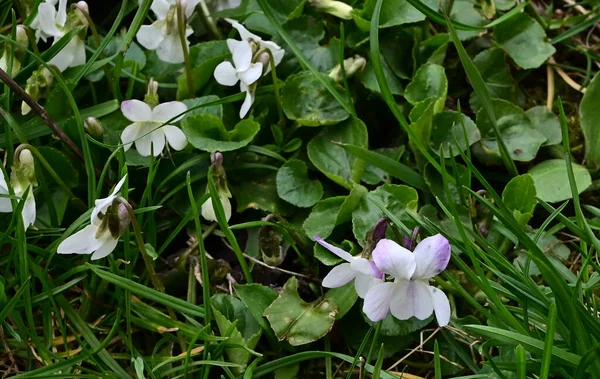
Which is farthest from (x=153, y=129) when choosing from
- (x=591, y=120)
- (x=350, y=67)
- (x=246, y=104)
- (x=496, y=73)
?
(x=591, y=120)

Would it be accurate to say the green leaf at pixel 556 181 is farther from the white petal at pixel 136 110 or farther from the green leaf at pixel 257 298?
the white petal at pixel 136 110

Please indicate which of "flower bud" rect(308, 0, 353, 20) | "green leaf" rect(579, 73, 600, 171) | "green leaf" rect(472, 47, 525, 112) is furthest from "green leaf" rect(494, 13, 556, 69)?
"flower bud" rect(308, 0, 353, 20)

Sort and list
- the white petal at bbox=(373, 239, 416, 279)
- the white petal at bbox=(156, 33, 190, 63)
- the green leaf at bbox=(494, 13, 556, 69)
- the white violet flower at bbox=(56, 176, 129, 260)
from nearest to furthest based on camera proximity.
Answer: the white petal at bbox=(373, 239, 416, 279)
the white violet flower at bbox=(56, 176, 129, 260)
the white petal at bbox=(156, 33, 190, 63)
the green leaf at bbox=(494, 13, 556, 69)

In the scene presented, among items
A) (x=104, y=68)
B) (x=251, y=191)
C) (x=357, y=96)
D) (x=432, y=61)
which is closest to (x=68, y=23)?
(x=104, y=68)

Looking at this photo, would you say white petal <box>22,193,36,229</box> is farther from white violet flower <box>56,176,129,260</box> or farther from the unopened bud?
the unopened bud

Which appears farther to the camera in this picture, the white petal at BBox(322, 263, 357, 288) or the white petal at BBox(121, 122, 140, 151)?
the white petal at BBox(121, 122, 140, 151)

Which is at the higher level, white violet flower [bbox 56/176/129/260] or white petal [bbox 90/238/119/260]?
white violet flower [bbox 56/176/129/260]

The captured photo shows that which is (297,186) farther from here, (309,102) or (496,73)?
(496,73)
